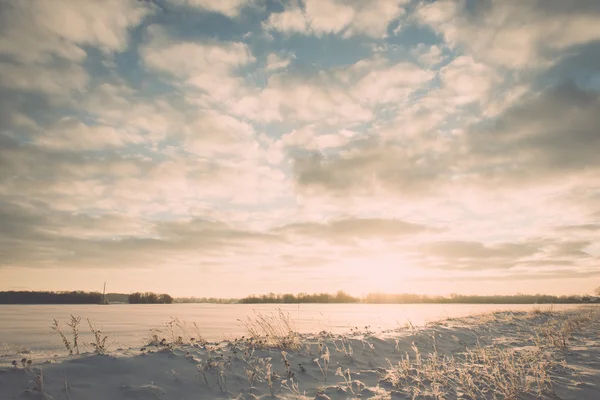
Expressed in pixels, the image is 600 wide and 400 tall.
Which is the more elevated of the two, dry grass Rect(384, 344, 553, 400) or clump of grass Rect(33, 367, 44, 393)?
clump of grass Rect(33, 367, 44, 393)

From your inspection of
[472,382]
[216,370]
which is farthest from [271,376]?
[472,382]

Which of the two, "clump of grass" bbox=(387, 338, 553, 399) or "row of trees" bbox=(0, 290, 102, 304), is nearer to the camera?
"clump of grass" bbox=(387, 338, 553, 399)

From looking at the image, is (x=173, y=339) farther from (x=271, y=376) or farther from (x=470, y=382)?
(x=470, y=382)

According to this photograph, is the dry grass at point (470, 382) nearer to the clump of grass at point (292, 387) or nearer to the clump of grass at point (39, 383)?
the clump of grass at point (292, 387)

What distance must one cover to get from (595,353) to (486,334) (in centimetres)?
703

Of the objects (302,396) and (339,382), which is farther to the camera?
(339,382)

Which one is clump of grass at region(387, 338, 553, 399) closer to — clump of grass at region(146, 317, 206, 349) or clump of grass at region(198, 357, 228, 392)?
clump of grass at region(198, 357, 228, 392)

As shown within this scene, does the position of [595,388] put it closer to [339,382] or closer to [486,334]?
[339,382]

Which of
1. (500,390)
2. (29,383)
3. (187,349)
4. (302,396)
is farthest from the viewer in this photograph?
(187,349)

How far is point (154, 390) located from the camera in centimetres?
736

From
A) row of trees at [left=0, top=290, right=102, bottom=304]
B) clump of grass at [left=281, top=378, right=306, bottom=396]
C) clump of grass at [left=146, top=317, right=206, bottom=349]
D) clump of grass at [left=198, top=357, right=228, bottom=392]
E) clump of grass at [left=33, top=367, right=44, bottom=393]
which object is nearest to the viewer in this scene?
clump of grass at [left=33, top=367, right=44, bottom=393]

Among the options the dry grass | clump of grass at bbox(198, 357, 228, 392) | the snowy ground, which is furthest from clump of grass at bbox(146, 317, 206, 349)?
the dry grass

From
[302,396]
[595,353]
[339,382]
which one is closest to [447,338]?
[595,353]

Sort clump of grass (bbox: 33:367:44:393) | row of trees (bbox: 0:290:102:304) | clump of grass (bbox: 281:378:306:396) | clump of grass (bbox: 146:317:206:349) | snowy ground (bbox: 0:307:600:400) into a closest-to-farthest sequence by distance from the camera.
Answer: clump of grass (bbox: 33:367:44:393) < snowy ground (bbox: 0:307:600:400) < clump of grass (bbox: 281:378:306:396) < clump of grass (bbox: 146:317:206:349) < row of trees (bbox: 0:290:102:304)
